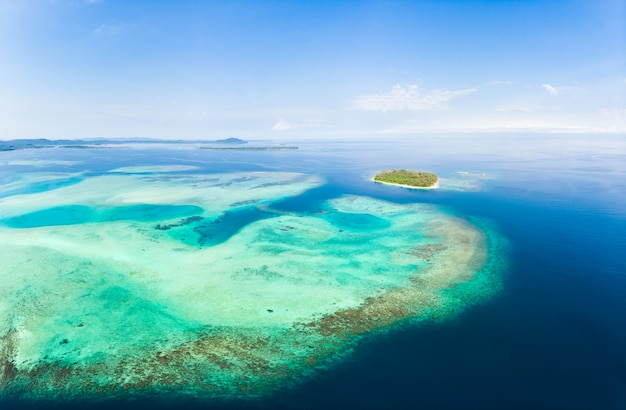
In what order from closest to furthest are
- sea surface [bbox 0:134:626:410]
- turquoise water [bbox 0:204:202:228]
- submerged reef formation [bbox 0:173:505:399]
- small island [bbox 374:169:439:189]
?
sea surface [bbox 0:134:626:410]
submerged reef formation [bbox 0:173:505:399]
turquoise water [bbox 0:204:202:228]
small island [bbox 374:169:439:189]

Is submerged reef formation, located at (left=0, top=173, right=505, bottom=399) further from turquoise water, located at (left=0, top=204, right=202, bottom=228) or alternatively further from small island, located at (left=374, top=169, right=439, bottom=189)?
small island, located at (left=374, top=169, right=439, bottom=189)

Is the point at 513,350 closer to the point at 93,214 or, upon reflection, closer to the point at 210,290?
the point at 210,290

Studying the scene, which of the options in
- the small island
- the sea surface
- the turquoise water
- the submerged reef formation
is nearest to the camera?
the sea surface

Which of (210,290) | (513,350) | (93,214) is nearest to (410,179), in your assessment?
(513,350)

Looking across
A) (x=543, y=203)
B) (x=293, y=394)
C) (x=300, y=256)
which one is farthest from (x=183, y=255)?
(x=543, y=203)

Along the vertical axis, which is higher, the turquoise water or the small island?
the small island

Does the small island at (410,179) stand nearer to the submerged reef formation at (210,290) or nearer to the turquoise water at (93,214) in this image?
the submerged reef formation at (210,290)

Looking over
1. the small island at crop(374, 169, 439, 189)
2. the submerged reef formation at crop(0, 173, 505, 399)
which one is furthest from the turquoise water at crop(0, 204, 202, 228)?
the small island at crop(374, 169, 439, 189)
